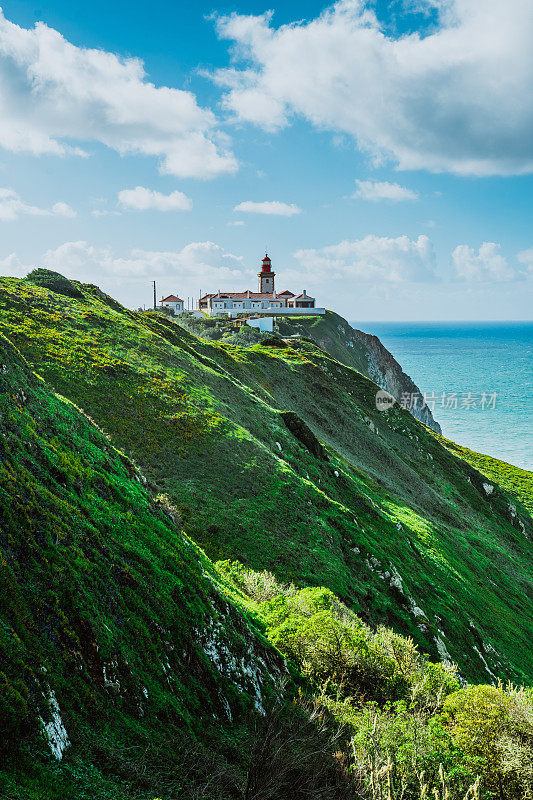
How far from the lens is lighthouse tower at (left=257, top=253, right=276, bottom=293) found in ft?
528

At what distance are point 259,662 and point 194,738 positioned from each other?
429 centimetres

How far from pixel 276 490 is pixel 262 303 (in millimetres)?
127586

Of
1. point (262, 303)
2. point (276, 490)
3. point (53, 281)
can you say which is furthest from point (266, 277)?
point (276, 490)

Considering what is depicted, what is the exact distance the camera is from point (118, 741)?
310 inches

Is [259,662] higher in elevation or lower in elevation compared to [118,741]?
lower

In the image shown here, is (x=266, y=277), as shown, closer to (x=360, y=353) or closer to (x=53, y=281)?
(x=360, y=353)

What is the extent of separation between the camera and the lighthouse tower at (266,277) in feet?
528

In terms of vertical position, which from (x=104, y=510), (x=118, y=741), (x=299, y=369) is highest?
(x=299, y=369)

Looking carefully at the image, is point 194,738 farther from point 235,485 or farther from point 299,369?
point 299,369

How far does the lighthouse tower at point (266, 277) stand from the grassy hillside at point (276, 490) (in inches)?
4352

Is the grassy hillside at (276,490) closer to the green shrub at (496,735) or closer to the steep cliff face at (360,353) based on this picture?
the green shrub at (496,735)

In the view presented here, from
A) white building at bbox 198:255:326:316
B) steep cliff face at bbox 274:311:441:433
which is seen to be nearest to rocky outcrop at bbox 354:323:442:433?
steep cliff face at bbox 274:311:441:433

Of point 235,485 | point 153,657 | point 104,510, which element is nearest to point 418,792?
point 153,657

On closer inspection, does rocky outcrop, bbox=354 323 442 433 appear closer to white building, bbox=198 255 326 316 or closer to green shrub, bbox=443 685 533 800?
white building, bbox=198 255 326 316
